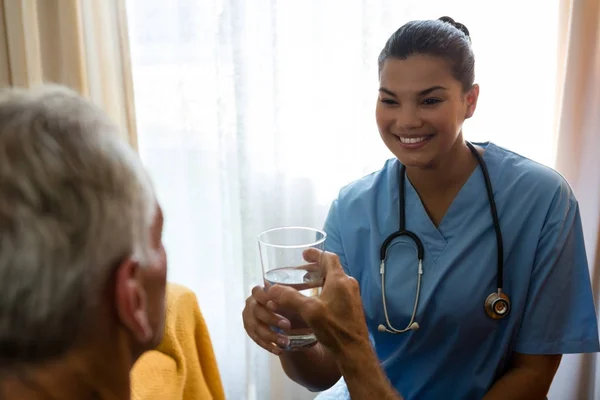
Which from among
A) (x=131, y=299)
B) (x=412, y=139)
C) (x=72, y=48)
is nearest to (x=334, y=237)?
(x=412, y=139)

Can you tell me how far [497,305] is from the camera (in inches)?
49.9

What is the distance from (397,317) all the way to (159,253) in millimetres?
763

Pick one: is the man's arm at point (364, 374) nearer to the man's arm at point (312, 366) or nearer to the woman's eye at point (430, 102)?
the man's arm at point (312, 366)

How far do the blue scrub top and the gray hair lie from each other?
0.84 metres

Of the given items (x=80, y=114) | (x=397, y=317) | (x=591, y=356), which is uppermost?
(x=80, y=114)

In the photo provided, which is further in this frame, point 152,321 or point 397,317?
point 397,317

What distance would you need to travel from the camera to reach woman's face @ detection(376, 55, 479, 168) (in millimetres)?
1313

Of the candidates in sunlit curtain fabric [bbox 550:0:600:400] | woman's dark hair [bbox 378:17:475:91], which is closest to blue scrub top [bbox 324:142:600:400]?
woman's dark hair [bbox 378:17:475:91]

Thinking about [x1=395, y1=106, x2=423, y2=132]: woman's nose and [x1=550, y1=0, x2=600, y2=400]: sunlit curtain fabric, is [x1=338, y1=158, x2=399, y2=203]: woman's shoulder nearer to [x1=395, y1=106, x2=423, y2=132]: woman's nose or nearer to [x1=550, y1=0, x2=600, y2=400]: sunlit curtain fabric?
[x1=395, y1=106, x2=423, y2=132]: woman's nose

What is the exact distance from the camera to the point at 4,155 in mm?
586

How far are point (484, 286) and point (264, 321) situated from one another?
0.53 meters

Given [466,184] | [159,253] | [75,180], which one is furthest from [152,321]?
[466,184]

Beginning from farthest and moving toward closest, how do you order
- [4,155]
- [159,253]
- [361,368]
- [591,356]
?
[591,356] < [361,368] < [159,253] < [4,155]

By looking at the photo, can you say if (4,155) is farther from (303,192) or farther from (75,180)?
(303,192)
